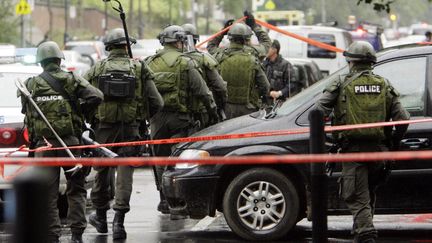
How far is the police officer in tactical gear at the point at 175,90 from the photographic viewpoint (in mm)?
9953

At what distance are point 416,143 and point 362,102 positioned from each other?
1000 mm

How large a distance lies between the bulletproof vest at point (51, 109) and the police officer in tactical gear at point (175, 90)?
182 centimetres

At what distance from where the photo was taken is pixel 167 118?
10094mm

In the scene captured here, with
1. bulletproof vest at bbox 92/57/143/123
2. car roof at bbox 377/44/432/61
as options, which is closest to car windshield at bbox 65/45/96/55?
bulletproof vest at bbox 92/57/143/123

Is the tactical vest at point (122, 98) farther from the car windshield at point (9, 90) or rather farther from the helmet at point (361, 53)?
the helmet at point (361, 53)

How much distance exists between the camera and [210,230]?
945 cm

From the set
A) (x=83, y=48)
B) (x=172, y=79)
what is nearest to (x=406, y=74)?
(x=172, y=79)

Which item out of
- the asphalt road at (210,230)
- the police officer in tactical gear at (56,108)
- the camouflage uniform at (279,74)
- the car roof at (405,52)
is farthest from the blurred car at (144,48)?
the police officer in tactical gear at (56,108)

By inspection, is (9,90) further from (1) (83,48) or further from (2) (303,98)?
(1) (83,48)

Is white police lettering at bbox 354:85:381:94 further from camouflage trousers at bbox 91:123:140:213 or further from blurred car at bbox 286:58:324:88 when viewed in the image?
blurred car at bbox 286:58:324:88

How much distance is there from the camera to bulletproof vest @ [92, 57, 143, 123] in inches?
345

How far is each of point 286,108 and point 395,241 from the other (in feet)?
4.57

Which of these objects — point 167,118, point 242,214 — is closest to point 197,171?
point 242,214

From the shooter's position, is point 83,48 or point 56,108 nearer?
point 56,108
